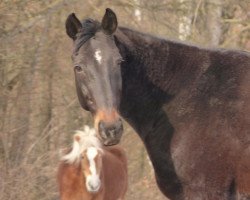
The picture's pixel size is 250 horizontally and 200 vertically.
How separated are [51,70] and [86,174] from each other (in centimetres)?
260

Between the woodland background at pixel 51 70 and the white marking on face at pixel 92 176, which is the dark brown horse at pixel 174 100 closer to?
the white marking on face at pixel 92 176

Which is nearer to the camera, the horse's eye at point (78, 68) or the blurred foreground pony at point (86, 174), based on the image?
the horse's eye at point (78, 68)

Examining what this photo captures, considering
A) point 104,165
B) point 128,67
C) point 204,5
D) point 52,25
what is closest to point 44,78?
point 52,25

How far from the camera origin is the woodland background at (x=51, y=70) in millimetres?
9602

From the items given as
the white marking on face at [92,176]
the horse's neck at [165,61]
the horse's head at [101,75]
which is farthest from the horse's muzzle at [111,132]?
the white marking on face at [92,176]

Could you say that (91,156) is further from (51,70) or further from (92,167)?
(51,70)

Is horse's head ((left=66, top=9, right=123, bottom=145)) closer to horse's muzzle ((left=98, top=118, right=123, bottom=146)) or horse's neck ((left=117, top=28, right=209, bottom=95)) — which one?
horse's muzzle ((left=98, top=118, right=123, bottom=146))

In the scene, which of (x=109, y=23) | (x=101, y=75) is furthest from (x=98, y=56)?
(x=109, y=23)

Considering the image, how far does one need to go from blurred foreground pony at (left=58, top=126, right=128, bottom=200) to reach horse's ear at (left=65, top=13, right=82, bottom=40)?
357cm

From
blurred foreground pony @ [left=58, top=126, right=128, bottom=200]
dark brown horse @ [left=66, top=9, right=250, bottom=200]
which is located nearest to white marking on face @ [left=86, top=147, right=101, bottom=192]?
blurred foreground pony @ [left=58, top=126, right=128, bottom=200]

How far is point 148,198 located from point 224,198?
5.79 meters

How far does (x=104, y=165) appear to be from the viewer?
9.18m

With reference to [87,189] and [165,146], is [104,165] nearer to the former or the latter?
[87,189]

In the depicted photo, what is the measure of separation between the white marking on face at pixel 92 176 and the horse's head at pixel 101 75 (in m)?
3.45
